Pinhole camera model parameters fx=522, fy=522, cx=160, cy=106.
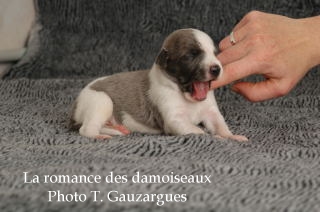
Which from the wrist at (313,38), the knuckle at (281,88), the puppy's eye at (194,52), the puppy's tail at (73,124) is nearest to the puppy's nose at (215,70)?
the puppy's eye at (194,52)

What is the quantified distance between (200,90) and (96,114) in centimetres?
66

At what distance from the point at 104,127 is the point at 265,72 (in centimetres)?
108

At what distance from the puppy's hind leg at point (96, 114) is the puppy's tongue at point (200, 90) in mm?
558

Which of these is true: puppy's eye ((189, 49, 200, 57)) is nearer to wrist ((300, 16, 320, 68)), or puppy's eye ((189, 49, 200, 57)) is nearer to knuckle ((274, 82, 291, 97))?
knuckle ((274, 82, 291, 97))

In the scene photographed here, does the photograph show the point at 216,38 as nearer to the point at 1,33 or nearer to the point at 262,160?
the point at 1,33

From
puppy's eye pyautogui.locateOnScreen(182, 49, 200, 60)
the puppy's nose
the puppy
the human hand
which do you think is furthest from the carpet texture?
puppy's eye pyautogui.locateOnScreen(182, 49, 200, 60)

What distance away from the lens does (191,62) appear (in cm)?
292

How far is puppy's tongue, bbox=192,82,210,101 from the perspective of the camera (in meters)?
3.02

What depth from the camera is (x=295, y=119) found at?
11.0 feet

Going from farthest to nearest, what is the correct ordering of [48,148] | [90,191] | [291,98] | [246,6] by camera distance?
[246,6], [291,98], [48,148], [90,191]

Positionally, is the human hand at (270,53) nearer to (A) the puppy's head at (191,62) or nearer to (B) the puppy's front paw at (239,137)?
(A) the puppy's head at (191,62)

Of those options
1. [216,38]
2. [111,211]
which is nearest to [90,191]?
[111,211]

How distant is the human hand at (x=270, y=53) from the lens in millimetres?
2744

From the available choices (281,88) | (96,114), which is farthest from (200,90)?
(96,114)
